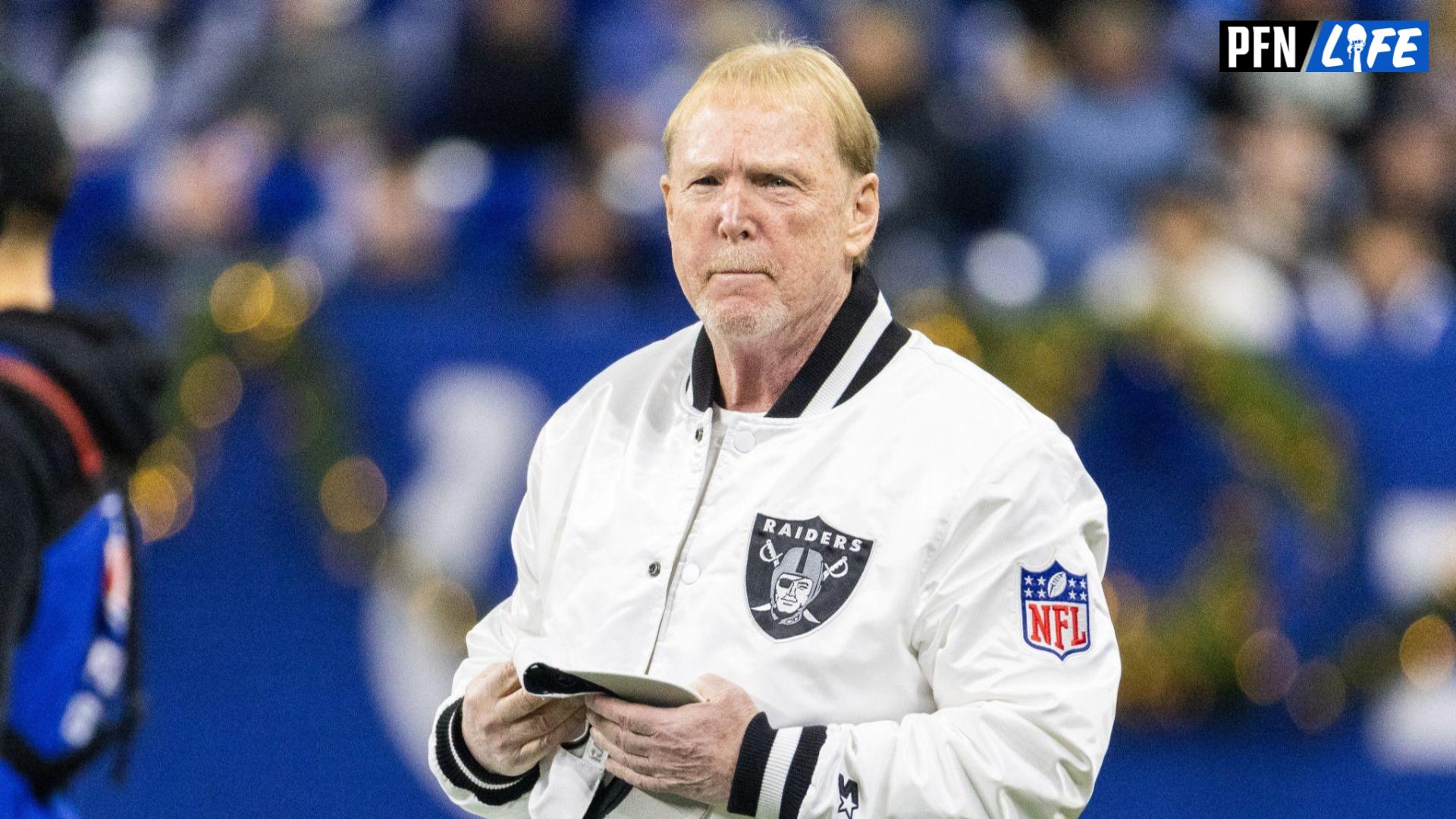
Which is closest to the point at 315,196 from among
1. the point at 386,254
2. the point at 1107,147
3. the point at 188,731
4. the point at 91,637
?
the point at 386,254

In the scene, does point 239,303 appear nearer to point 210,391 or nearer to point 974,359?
point 210,391

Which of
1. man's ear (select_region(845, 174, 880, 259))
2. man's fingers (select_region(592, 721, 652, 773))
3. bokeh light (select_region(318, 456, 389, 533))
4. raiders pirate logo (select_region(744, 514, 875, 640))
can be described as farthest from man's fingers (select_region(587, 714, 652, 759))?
bokeh light (select_region(318, 456, 389, 533))

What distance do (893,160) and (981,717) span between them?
393cm

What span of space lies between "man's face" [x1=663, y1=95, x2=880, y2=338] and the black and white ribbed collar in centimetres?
6

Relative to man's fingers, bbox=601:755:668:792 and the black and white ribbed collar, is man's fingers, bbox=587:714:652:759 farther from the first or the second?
the black and white ribbed collar

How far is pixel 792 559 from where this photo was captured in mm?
2389

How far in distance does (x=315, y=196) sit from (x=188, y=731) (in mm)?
1948

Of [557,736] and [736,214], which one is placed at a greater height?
[736,214]

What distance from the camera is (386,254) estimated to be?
577 centimetres

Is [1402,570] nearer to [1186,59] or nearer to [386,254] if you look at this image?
[1186,59]

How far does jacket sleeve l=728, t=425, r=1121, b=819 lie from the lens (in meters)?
2.24

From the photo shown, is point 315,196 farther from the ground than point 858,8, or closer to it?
closer to it

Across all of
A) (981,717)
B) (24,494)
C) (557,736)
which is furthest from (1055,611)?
(24,494)

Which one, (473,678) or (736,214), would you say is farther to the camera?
(473,678)
